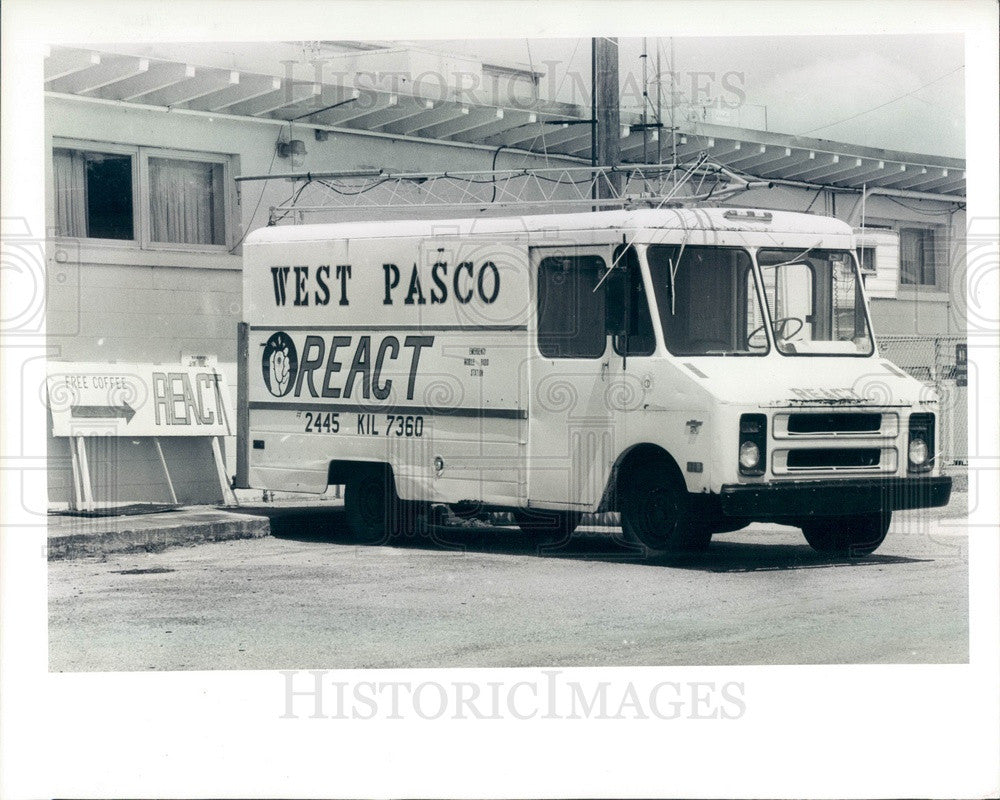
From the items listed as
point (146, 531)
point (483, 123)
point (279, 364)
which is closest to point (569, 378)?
point (483, 123)

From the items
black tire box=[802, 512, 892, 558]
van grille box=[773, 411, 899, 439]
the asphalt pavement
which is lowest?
the asphalt pavement

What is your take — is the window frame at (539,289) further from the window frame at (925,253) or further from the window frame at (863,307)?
the window frame at (925,253)

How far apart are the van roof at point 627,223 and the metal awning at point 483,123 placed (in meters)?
0.40

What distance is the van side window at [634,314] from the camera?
10547mm

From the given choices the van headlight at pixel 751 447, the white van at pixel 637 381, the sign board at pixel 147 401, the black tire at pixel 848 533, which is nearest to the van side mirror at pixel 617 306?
the white van at pixel 637 381

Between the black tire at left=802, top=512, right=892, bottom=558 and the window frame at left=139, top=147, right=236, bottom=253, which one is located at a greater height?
the window frame at left=139, top=147, right=236, bottom=253

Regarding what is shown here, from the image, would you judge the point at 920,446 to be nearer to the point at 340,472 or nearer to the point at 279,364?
the point at 340,472

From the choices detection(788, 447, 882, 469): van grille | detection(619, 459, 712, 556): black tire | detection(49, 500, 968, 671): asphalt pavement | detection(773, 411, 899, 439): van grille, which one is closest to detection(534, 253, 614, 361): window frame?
detection(619, 459, 712, 556): black tire

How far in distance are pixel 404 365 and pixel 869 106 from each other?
3.53 m

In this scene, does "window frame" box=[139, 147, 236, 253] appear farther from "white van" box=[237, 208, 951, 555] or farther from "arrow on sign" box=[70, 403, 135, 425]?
"white van" box=[237, 208, 951, 555]

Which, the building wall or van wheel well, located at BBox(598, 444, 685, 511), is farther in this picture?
the building wall

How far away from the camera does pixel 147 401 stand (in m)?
12.5

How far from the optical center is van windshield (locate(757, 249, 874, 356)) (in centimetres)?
1077

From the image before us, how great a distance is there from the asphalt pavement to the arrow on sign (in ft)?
3.49
